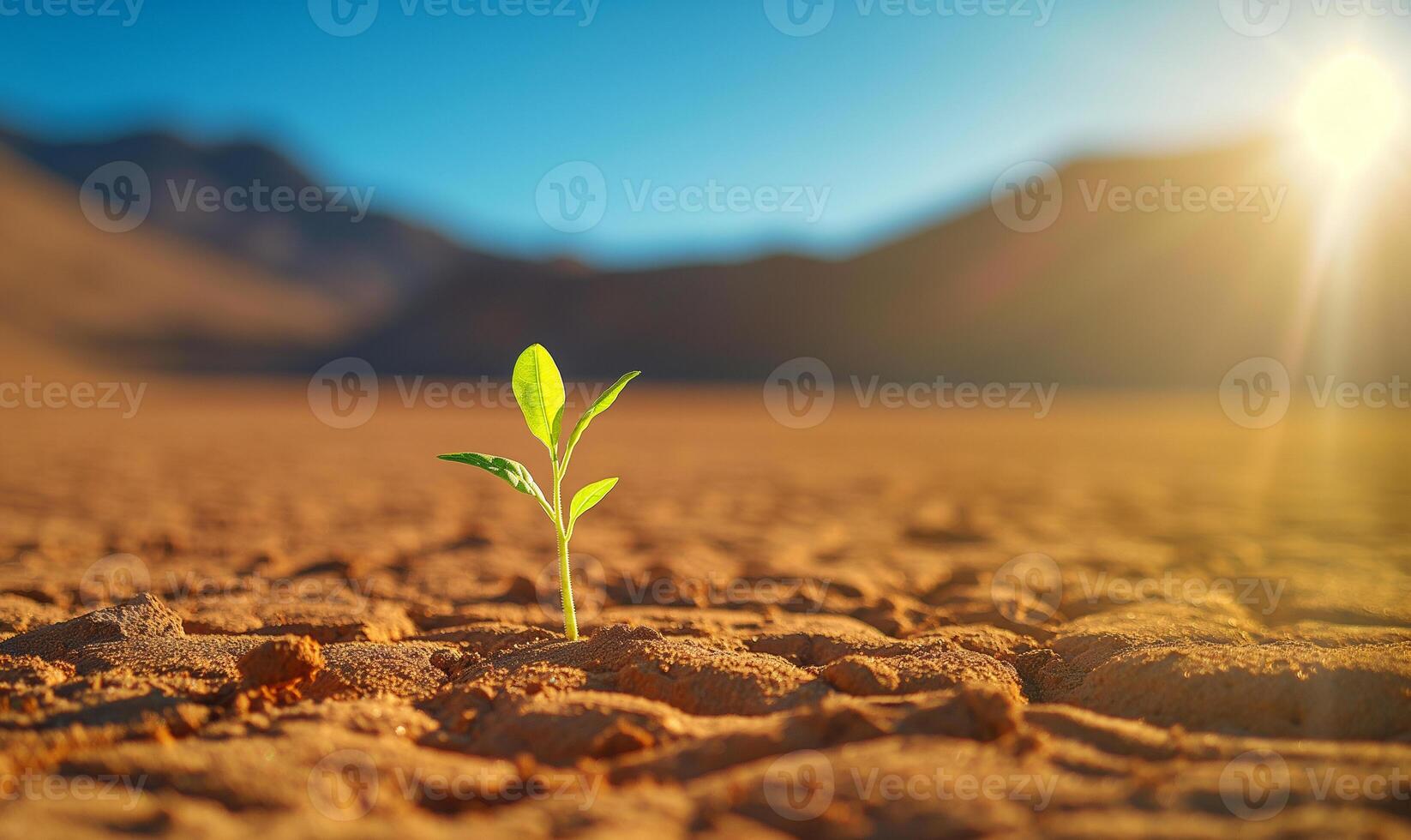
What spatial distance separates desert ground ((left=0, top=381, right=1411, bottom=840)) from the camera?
1146 mm

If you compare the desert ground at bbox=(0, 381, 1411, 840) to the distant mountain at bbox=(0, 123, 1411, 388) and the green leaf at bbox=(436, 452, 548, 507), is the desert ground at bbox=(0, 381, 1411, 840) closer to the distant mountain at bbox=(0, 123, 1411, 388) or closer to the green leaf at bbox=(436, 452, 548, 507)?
the green leaf at bbox=(436, 452, 548, 507)

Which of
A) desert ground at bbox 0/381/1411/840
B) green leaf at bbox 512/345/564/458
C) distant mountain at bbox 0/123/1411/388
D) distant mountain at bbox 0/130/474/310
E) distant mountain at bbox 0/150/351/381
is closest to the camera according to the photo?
desert ground at bbox 0/381/1411/840

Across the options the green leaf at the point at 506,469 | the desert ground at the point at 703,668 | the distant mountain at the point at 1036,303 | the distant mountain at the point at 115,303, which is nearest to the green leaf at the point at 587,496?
the green leaf at the point at 506,469

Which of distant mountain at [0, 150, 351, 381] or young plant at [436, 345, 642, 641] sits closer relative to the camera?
young plant at [436, 345, 642, 641]

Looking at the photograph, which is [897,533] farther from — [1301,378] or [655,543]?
Result: [1301,378]

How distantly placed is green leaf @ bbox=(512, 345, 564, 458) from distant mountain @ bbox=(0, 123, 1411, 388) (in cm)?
3027

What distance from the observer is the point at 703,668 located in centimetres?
175

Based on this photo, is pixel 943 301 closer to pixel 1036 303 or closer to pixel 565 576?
pixel 1036 303

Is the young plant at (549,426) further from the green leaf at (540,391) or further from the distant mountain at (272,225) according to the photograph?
the distant mountain at (272,225)

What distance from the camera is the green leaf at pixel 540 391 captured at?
6.34ft

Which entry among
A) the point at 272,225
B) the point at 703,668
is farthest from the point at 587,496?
the point at 272,225

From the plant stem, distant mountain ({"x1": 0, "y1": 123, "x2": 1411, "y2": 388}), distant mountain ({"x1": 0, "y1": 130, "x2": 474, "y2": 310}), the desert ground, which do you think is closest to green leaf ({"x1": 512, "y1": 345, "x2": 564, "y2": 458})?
the plant stem

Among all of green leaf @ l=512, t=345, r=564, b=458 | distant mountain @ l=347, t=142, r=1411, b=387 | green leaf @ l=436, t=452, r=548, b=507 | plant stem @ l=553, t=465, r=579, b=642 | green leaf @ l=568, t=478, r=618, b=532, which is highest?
distant mountain @ l=347, t=142, r=1411, b=387

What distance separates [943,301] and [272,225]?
92540mm
